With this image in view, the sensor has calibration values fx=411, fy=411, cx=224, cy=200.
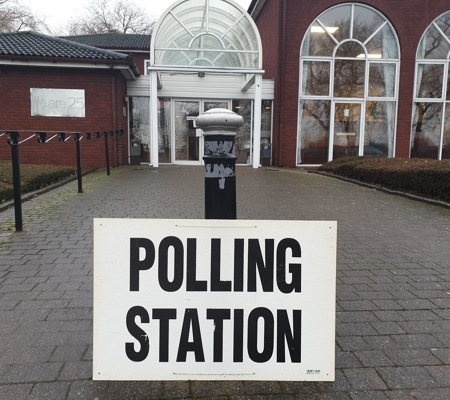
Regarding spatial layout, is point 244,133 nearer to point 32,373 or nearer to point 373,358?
point 373,358

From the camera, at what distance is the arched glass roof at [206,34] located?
1345 cm

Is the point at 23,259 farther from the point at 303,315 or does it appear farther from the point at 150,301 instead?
the point at 303,315

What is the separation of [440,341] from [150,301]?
79.6 inches

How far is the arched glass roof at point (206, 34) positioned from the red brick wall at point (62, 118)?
2205mm

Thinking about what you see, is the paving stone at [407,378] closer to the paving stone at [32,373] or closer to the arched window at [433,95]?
the paving stone at [32,373]

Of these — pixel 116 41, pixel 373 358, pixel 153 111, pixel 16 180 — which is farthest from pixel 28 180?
pixel 116 41

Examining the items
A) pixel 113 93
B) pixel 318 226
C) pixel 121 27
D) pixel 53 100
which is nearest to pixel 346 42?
pixel 113 93

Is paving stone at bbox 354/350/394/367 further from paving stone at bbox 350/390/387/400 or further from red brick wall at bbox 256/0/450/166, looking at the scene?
red brick wall at bbox 256/0/450/166

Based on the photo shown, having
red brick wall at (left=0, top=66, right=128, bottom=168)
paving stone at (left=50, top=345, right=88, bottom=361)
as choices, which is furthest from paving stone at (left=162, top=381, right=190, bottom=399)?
red brick wall at (left=0, top=66, right=128, bottom=168)

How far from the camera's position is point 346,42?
1600 cm

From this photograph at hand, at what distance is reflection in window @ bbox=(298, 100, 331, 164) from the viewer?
16.3 m

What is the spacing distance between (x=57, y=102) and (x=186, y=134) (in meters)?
4.89

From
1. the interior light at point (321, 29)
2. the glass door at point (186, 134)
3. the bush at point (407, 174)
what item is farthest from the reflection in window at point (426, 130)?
the glass door at point (186, 134)

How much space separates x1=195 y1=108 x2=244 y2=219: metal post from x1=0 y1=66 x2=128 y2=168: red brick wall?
12439 millimetres
